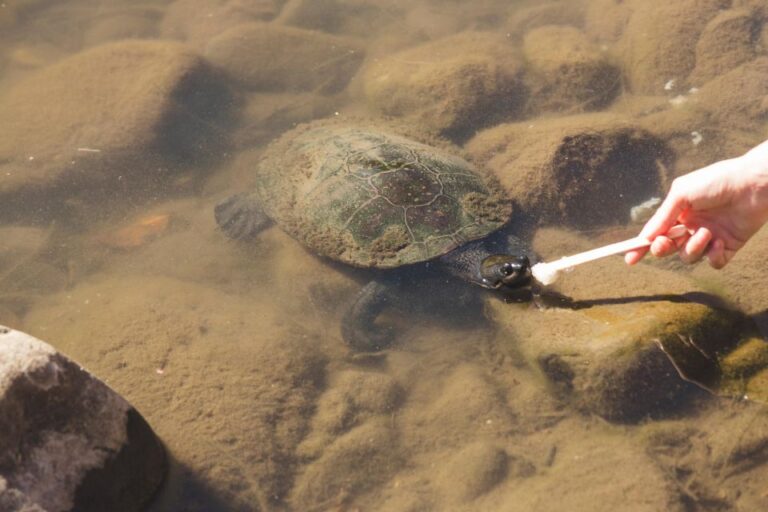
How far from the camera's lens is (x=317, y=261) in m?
4.13

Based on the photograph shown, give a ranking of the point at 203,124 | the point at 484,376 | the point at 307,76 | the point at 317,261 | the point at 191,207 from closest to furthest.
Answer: the point at 484,376 < the point at 317,261 < the point at 191,207 < the point at 203,124 < the point at 307,76

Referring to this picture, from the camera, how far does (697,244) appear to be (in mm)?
2598

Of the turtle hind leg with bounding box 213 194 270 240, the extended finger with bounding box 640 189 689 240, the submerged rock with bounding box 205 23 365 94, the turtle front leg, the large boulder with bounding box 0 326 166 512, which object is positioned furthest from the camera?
the submerged rock with bounding box 205 23 365 94

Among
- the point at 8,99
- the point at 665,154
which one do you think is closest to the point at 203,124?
the point at 8,99

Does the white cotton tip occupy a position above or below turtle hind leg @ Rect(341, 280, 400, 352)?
above

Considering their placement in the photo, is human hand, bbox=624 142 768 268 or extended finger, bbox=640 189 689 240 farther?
extended finger, bbox=640 189 689 240

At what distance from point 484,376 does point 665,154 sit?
2.39 metres

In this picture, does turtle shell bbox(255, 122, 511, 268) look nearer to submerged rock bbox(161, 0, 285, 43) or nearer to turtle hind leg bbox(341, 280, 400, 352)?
turtle hind leg bbox(341, 280, 400, 352)

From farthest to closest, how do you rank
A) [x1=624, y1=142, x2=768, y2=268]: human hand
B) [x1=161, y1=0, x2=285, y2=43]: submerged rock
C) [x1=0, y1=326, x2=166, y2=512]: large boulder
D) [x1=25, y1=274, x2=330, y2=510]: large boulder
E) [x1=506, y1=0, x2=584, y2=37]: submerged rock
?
1. [x1=161, y1=0, x2=285, y2=43]: submerged rock
2. [x1=506, y1=0, x2=584, y2=37]: submerged rock
3. [x1=25, y1=274, x2=330, y2=510]: large boulder
4. [x1=624, y1=142, x2=768, y2=268]: human hand
5. [x1=0, y1=326, x2=166, y2=512]: large boulder

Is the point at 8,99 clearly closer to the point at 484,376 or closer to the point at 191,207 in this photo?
the point at 191,207

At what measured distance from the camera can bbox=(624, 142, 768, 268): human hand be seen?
8.13 ft

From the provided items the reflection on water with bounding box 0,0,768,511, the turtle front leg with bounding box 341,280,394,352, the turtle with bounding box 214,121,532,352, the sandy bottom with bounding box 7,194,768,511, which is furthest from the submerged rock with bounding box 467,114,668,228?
the turtle front leg with bounding box 341,280,394,352

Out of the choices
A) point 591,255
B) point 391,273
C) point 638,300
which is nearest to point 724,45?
point 638,300

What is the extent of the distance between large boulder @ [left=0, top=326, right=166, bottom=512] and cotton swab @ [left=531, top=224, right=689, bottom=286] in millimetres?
2190
